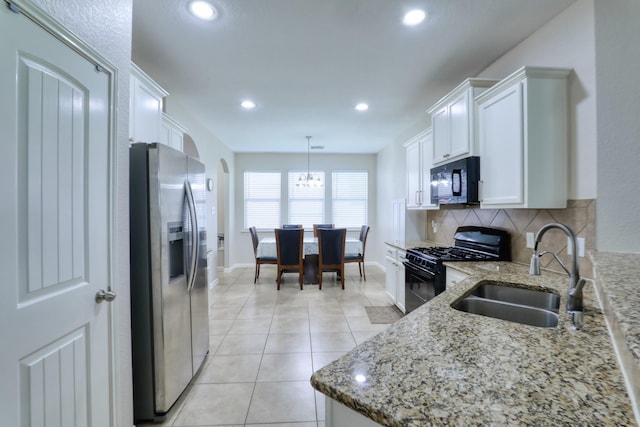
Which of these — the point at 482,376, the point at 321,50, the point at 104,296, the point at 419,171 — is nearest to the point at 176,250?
the point at 104,296

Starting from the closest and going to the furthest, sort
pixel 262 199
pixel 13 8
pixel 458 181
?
pixel 13 8 < pixel 458 181 < pixel 262 199

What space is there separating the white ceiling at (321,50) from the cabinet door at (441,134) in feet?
1.34

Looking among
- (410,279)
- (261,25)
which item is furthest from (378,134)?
(261,25)

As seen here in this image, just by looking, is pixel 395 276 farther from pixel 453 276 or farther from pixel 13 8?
pixel 13 8

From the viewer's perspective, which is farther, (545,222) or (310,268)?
(310,268)

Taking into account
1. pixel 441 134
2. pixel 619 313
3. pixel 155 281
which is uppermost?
pixel 441 134

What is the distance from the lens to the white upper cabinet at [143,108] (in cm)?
186

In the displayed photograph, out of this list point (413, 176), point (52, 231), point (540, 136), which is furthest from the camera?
point (413, 176)

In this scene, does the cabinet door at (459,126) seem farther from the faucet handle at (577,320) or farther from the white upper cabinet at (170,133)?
the white upper cabinet at (170,133)

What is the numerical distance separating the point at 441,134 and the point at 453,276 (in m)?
1.42

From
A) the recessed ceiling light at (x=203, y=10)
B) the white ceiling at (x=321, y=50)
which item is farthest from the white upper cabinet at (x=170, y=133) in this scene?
the recessed ceiling light at (x=203, y=10)

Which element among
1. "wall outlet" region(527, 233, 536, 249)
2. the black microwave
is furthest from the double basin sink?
the black microwave

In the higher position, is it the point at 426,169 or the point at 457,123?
the point at 457,123

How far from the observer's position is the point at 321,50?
2.31 meters
